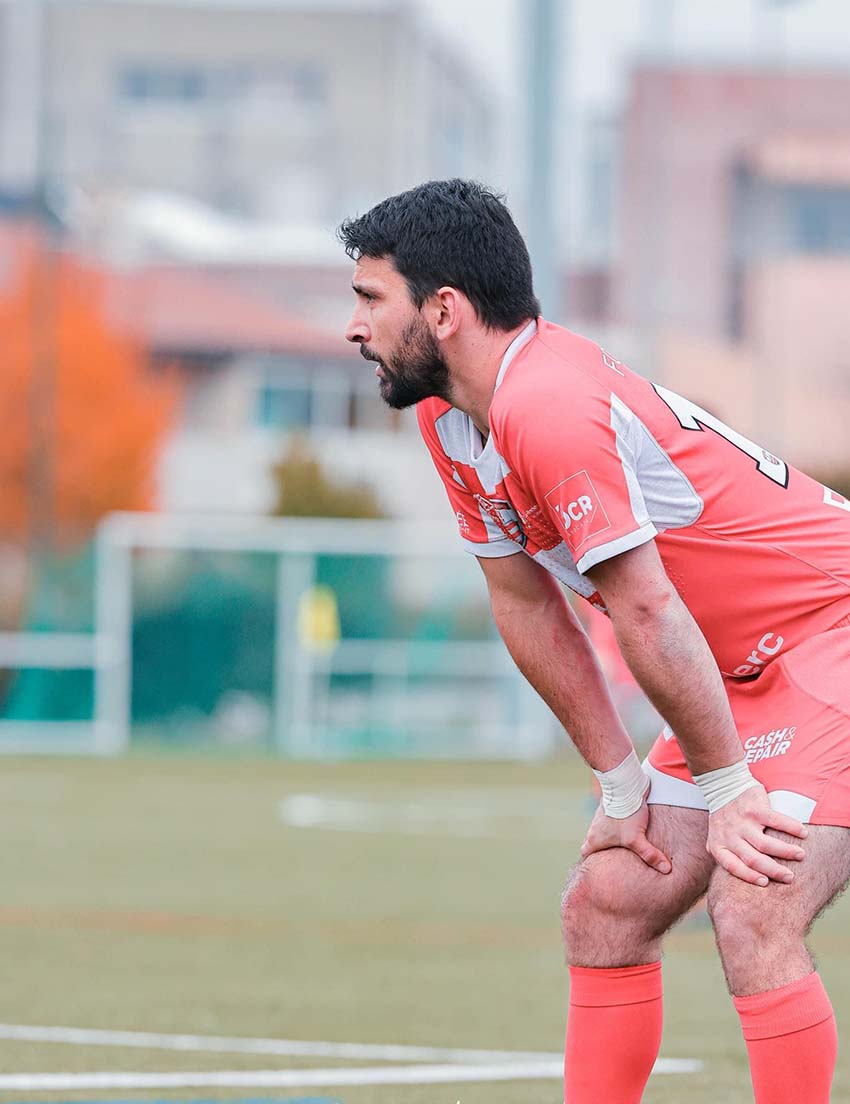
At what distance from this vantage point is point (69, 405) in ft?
130

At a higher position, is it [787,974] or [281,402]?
[787,974]

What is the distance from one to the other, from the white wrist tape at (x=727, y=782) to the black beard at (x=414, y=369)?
924 mm

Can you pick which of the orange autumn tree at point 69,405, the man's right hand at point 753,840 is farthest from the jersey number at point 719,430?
the orange autumn tree at point 69,405

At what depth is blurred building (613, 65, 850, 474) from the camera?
178 ft

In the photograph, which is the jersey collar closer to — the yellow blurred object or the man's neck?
the man's neck

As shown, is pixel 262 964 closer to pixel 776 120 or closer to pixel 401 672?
pixel 401 672

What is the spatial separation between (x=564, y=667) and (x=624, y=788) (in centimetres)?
30

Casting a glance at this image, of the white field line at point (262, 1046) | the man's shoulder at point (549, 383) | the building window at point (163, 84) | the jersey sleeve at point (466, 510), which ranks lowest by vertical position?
the white field line at point (262, 1046)

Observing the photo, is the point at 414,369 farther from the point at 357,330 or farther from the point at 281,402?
the point at 281,402

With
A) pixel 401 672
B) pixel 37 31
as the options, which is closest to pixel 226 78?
pixel 37 31

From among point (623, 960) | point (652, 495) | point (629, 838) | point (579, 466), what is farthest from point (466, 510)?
point (623, 960)

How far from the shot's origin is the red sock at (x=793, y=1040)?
11.6 feet

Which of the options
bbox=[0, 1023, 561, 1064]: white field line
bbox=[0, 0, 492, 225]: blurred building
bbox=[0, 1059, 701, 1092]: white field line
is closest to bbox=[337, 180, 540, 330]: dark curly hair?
bbox=[0, 1059, 701, 1092]: white field line

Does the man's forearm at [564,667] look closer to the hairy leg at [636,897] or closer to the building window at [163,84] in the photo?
the hairy leg at [636,897]
